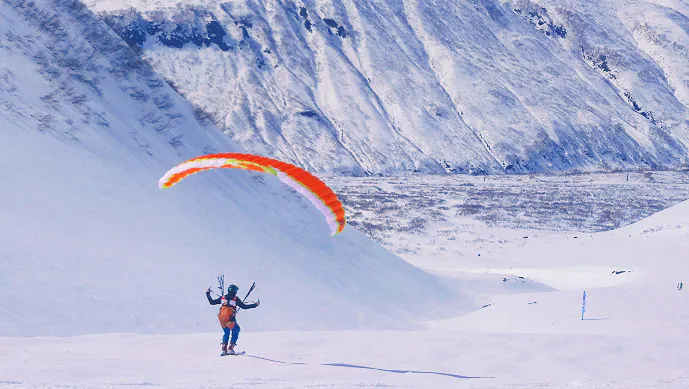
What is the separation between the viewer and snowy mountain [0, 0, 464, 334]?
63.9 ft

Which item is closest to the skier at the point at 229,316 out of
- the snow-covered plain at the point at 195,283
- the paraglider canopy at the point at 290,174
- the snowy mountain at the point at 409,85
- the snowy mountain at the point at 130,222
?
the snow-covered plain at the point at 195,283

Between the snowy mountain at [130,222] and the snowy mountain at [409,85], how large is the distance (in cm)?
6122

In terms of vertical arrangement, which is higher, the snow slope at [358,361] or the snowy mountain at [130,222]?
the snowy mountain at [130,222]

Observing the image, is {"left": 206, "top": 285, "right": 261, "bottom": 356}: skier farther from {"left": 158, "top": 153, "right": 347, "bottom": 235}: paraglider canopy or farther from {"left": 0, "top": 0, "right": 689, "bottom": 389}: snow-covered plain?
{"left": 158, "top": 153, "right": 347, "bottom": 235}: paraglider canopy

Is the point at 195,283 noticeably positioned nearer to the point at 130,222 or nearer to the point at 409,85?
the point at 130,222

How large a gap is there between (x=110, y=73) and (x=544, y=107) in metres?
93.2

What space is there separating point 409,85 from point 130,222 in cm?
9137

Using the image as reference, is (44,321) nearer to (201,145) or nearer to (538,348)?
(538,348)

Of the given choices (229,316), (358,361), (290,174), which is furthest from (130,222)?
(358,361)

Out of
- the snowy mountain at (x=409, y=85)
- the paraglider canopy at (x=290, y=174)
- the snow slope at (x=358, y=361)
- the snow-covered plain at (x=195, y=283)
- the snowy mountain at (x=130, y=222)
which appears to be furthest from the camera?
the snowy mountain at (x=409, y=85)

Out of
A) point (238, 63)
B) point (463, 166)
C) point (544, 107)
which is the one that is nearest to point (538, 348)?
point (463, 166)

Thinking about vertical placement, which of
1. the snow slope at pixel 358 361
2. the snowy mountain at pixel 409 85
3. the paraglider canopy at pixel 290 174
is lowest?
the snow slope at pixel 358 361

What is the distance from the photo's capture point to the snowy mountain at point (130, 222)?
63.9 ft

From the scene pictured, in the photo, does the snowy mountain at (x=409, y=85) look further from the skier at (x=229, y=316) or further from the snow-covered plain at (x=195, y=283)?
the skier at (x=229, y=316)
